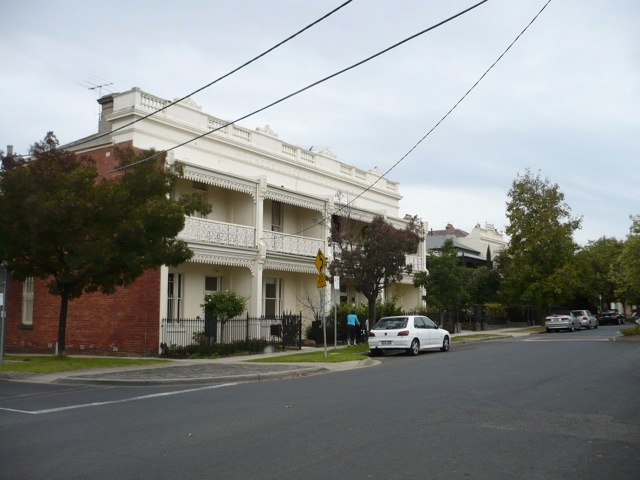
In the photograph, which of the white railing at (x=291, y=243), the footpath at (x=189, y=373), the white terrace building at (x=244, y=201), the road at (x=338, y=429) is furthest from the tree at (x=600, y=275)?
the road at (x=338, y=429)

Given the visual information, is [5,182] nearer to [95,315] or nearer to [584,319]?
[95,315]

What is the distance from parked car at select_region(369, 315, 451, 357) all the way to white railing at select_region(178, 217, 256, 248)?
682 centimetres

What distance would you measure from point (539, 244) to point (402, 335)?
27.9 meters

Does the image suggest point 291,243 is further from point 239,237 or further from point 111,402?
point 111,402

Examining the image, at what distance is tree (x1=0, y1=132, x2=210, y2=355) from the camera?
1769cm

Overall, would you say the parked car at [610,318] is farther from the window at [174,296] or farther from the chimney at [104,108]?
the chimney at [104,108]

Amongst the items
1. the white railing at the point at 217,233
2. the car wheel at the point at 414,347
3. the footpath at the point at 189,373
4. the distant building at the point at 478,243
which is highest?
the distant building at the point at 478,243

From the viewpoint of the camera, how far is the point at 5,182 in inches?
709

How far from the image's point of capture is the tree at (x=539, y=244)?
4625 cm

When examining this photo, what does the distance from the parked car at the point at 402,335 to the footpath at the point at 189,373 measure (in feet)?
7.46

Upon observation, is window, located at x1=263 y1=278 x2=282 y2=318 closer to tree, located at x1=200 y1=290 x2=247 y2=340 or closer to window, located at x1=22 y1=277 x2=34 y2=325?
tree, located at x1=200 y1=290 x2=247 y2=340

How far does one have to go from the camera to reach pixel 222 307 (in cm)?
2353

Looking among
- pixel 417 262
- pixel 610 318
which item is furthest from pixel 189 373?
pixel 610 318

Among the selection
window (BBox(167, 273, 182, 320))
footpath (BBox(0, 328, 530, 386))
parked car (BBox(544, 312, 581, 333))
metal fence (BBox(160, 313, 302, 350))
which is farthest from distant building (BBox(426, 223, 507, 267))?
→ footpath (BBox(0, 328, 530, 386))
